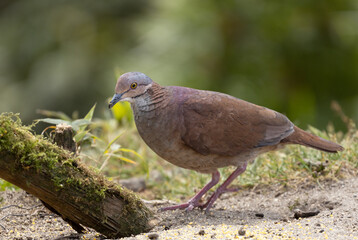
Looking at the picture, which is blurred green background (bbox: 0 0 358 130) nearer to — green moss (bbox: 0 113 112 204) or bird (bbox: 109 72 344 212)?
bird (bbox: 109 72 344 212)

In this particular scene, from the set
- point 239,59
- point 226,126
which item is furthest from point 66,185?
point 239,59

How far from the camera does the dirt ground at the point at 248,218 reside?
3314 millimetres

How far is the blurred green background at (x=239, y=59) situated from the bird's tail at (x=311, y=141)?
2523 millimetres

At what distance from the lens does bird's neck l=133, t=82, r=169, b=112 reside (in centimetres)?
413

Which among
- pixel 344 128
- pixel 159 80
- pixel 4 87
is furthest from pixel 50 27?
pixel 344 128

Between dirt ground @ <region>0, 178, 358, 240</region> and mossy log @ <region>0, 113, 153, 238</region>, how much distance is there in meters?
0.20

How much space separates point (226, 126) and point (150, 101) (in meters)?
0.66

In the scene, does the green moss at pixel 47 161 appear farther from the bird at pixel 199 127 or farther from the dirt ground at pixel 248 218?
the bird at pixel 199 127

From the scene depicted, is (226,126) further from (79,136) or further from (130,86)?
(79,136)

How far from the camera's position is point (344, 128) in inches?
293

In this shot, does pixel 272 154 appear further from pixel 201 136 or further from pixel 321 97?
pixel 321 97

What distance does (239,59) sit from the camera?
27.7 feet

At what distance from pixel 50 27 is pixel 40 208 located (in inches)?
295

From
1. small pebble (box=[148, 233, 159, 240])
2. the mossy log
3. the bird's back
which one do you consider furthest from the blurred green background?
small pebble (box=[148, 233, 159, 240])
